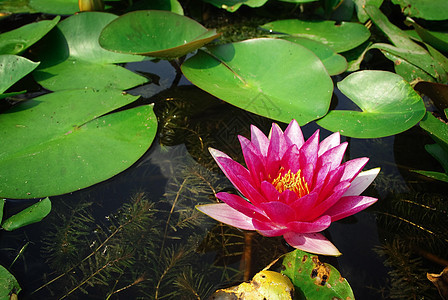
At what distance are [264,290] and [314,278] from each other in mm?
280

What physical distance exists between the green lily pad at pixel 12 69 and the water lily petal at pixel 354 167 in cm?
217

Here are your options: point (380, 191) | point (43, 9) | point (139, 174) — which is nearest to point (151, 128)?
point (139, 174)

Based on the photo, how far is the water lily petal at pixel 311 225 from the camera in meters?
1.65

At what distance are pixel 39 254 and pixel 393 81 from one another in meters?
2.46

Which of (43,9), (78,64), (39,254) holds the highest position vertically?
(43,9)

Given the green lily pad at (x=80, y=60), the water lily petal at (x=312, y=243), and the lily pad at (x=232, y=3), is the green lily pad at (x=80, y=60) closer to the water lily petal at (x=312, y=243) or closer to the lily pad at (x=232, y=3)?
the lily pad at (x=232, y=3)

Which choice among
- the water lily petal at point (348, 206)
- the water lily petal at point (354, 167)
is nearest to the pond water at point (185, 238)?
the water lily petal at point (348, 206)

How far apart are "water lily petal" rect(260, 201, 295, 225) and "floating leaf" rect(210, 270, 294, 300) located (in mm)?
246

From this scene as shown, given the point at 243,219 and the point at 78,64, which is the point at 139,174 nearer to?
the point at 243,219

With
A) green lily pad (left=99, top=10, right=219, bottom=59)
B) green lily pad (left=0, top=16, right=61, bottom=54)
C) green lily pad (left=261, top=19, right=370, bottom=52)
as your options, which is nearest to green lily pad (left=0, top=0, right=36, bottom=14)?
green lily pad (left=0, top=16, right=61, bottom=54)

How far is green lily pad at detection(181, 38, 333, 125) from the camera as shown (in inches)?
96.7

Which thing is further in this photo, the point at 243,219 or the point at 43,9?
the point at 43,9

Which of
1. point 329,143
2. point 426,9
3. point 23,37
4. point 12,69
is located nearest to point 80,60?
point 23,37

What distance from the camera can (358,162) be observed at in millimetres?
1828
